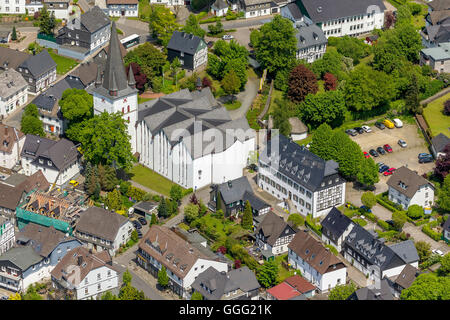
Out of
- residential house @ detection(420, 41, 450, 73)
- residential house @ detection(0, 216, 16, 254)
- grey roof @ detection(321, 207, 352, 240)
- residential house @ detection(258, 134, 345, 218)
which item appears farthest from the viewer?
residential house @ detection(420, 41, 450, 73)

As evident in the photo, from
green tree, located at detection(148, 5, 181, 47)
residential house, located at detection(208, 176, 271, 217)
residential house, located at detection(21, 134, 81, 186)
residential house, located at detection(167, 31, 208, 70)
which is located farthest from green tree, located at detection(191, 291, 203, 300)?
green tree, located at detection(148, 5, 181, 47)

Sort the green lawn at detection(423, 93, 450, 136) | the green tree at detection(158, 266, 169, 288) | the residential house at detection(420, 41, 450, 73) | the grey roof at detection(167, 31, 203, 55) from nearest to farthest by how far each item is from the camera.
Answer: the green tree at detection(158, 266, 169, 288)
the green lawn at detection(423, 93, 450, 136)
the grey roof at detection(167, 31, 203, 55)
the residential house at detection(420, 41, 450, 73)

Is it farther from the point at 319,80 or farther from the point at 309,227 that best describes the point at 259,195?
the point at 319,80

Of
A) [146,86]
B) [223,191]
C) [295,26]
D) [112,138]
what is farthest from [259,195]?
[295,26]

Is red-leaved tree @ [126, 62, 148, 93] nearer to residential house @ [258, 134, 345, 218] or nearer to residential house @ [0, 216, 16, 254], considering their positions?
residential house @ [258, 134, 345, 218]

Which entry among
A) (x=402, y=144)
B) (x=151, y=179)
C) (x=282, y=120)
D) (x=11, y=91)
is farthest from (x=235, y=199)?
(x=11, y=91)
